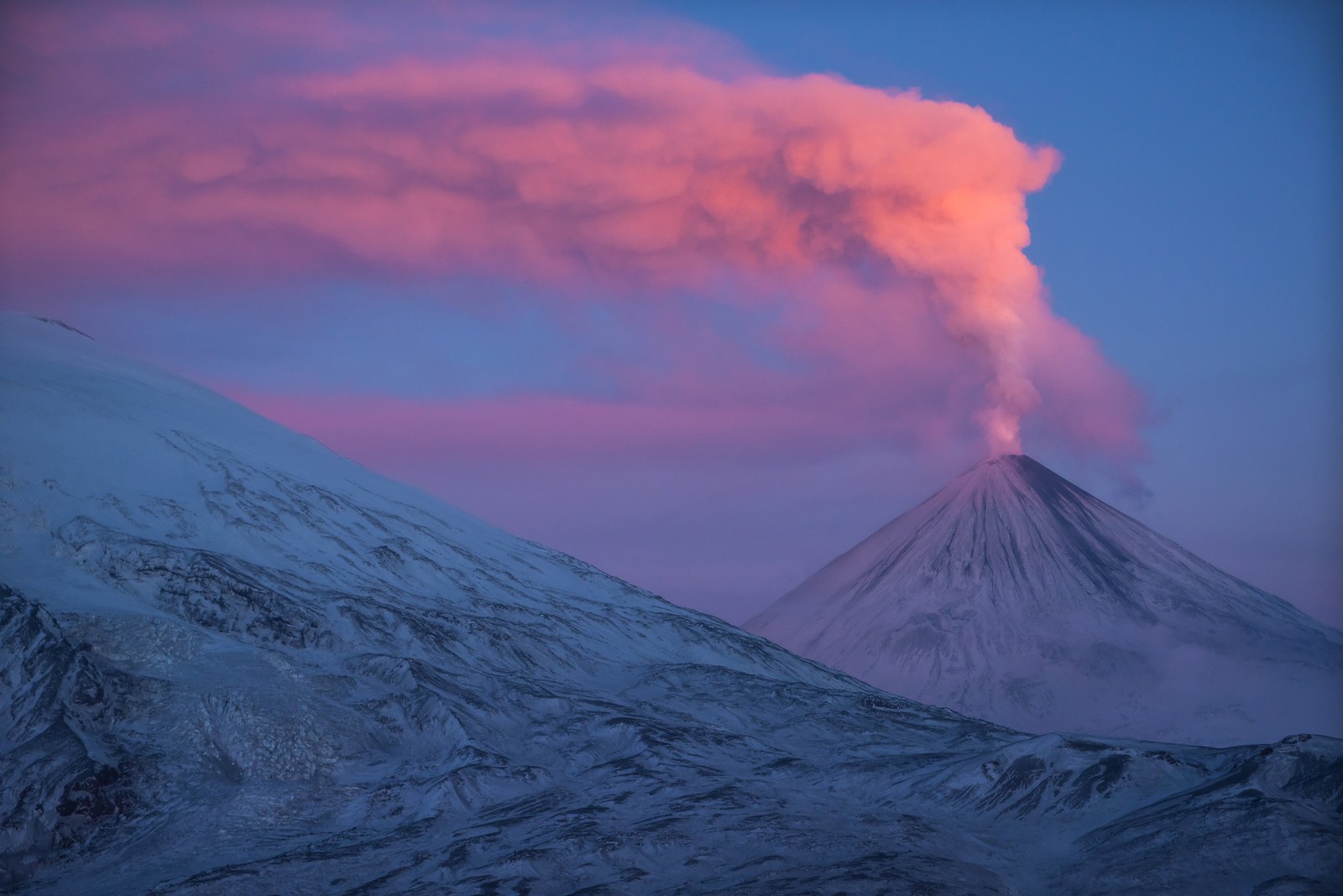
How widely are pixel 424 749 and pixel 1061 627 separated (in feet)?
353

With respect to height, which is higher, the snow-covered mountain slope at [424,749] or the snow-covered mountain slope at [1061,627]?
the snow-covered mountain slope at [1061,627]

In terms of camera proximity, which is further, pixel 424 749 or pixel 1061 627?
pixel 1061 627

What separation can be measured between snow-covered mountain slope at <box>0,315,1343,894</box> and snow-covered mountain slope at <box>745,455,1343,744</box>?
6165 centimetres

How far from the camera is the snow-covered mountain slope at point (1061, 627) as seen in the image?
145 m

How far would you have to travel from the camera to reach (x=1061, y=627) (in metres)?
159

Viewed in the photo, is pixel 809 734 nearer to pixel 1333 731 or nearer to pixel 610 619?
pixel 610 619

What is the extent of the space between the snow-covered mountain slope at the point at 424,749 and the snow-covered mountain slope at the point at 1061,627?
61.6 metres

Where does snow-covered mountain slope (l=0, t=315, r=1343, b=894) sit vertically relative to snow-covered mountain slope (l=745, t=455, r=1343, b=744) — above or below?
below

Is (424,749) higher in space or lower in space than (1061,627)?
lower

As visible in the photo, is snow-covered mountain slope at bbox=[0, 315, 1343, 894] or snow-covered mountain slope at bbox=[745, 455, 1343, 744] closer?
snow-covered mountain slope at bbox=[0, 315, 1343, 894]

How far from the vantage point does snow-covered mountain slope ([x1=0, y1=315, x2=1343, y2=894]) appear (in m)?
54.2

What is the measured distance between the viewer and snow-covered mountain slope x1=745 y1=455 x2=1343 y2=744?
474 ft

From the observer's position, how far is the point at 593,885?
5328 centimetres

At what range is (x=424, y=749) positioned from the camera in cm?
7069
